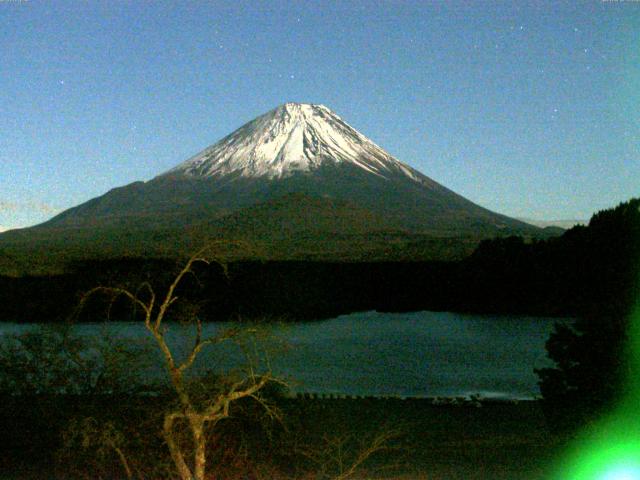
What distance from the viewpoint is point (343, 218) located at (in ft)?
156

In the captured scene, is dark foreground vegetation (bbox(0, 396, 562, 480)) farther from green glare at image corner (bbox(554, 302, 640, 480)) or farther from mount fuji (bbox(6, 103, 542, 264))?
mount fuji (bbox(6, 103, 542, 264))

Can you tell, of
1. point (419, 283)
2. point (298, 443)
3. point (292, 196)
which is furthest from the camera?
point (292, 196)

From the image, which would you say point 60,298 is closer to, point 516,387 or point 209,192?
point 516,387

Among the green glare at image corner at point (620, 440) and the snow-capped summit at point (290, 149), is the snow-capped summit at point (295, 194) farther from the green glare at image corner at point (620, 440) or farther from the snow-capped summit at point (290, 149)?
the green glare at image corner at point (620, 440)

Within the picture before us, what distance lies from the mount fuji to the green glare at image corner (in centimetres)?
2897

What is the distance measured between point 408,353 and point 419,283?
11543 mm

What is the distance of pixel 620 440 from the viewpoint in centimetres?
535

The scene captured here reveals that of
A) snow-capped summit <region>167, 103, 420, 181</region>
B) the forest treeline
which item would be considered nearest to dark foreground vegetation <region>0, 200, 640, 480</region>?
the forest treeline

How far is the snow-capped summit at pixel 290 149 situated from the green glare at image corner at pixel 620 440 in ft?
165

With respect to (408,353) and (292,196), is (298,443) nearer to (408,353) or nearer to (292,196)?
(408,353)

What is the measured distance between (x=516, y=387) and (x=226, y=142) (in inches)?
2058

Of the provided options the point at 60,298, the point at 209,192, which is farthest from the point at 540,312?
the point at 209,192

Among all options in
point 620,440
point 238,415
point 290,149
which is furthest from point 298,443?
point 290,149

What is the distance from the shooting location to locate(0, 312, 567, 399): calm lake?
14367 mm
